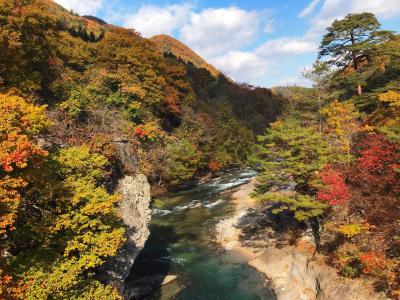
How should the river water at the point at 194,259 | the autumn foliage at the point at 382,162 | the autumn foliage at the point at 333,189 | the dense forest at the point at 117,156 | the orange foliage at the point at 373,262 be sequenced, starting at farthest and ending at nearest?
the river water at the point at 194,259 < the autumn foliage at the point at 333,189 < the autumn foliage at the point at 382,162 < the orange foliage at the point at 373,262 < the dense forest at the point at 117,156

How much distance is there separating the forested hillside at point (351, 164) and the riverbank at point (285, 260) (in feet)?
2.67

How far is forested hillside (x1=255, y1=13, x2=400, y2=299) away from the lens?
67.3 ft

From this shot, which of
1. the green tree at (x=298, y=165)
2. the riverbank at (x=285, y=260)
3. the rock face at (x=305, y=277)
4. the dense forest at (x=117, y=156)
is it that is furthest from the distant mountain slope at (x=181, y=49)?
the rock face at (x=305, y=277)

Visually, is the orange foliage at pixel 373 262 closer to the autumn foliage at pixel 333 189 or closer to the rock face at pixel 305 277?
the rock face at pixel 305 277

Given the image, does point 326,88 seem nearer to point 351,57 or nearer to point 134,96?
point 351,57

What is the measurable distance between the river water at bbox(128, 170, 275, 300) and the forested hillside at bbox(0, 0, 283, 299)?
7.11 metres

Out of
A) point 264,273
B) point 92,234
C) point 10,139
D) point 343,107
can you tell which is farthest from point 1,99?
point 343,107

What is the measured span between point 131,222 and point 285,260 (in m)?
12.7

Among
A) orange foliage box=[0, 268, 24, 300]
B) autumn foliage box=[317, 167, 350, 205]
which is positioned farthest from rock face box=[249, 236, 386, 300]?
orange foliage box=[0, 268, 24, 300]

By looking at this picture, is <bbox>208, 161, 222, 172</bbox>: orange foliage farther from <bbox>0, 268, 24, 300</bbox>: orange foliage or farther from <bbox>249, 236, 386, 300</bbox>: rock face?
<bbox>0, 268, 24, 300</bbox>: orange foliage

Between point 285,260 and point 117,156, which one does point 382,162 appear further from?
point 117,156

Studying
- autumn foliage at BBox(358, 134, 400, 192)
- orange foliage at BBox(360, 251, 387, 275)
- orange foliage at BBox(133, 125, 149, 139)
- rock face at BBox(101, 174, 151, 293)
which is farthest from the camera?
orange foliage at BBox(133, 125, 149, 139)

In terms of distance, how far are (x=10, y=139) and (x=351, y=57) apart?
118 feet

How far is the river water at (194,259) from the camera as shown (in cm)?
2406
